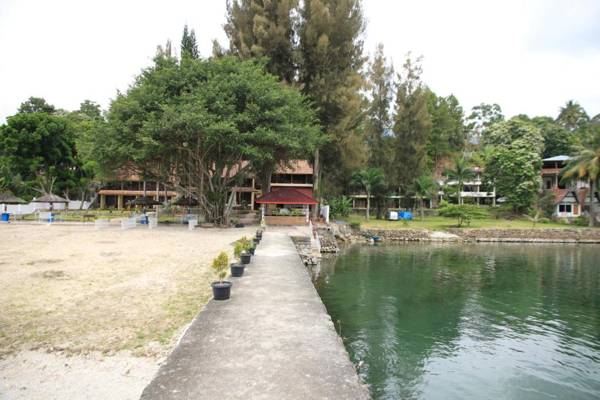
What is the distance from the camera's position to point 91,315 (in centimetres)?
764

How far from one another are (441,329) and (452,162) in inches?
2053

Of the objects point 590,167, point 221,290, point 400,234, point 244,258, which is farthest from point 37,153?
point 590,167

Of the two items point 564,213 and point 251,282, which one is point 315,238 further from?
point 564,213

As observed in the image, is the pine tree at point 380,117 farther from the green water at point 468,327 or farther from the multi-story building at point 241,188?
the green water at point 468,327

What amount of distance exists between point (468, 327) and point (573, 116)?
74.1m

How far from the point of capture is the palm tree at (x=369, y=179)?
42375mm

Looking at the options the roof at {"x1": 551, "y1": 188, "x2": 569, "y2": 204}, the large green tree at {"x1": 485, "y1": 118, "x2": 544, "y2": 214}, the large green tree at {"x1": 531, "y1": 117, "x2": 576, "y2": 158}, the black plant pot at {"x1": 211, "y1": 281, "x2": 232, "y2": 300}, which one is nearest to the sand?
the black plant pot at {"x1": 211, "y1": 281, "x2": 232, "y2": 300}

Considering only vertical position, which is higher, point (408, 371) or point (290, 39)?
point (290, 39)

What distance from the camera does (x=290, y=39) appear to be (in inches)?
1264

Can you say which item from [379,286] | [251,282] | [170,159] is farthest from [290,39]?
[251,282]

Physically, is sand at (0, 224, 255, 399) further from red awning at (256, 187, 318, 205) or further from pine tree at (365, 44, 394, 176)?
pine tree at (365, 44, 394, 176)

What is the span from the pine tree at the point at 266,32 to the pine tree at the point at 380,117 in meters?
16.0

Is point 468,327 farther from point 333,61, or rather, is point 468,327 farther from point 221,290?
point 333,61

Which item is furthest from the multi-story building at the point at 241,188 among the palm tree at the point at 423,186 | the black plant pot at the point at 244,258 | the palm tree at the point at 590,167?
the black plant pot at the point at 244,258
